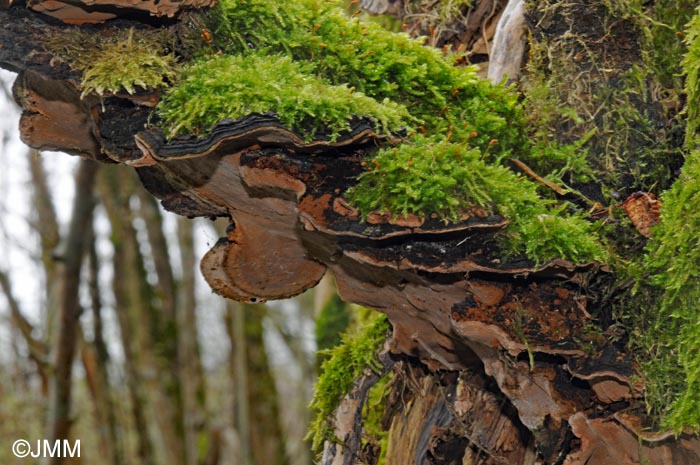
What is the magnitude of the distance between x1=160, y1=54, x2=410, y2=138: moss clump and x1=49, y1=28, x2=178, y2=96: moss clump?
0.06m

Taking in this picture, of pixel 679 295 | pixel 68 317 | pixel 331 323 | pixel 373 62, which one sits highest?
pixel 373 62

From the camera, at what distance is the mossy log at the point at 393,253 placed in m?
1.64

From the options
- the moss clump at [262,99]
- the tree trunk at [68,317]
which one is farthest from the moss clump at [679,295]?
the tree trunk at [68,317]

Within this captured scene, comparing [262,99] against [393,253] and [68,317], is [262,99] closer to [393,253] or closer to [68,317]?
[393,253]

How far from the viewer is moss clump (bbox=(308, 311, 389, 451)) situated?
257 centimetres

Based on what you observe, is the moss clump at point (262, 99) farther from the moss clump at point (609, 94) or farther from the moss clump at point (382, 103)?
the moss clump at point (609, 94)

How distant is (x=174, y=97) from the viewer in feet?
5.49

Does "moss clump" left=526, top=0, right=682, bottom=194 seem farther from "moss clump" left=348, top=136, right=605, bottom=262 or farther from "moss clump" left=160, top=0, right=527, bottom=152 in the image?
"moss clump" left=348, top=136, right=605, bottom=262

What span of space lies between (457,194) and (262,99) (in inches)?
20.7

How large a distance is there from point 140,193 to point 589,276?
645 centimetres

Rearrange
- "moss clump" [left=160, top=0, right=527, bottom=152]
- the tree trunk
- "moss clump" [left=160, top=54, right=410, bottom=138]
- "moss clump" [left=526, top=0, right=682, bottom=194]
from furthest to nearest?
the tree trunk, "moss clump" [left=526, top=0, right=682, bottom=194], "moss clump" [left=160, top=0, right=527, bottom=152], "moss clump" [left=160, top=54, right=410, bottom=138]

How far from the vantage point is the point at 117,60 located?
1.64m

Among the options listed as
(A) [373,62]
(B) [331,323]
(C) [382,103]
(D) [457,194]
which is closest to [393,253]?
(D) [457,194]

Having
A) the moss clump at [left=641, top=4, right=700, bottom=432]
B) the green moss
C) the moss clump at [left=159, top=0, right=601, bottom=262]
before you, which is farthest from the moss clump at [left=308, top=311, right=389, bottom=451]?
the green moss
